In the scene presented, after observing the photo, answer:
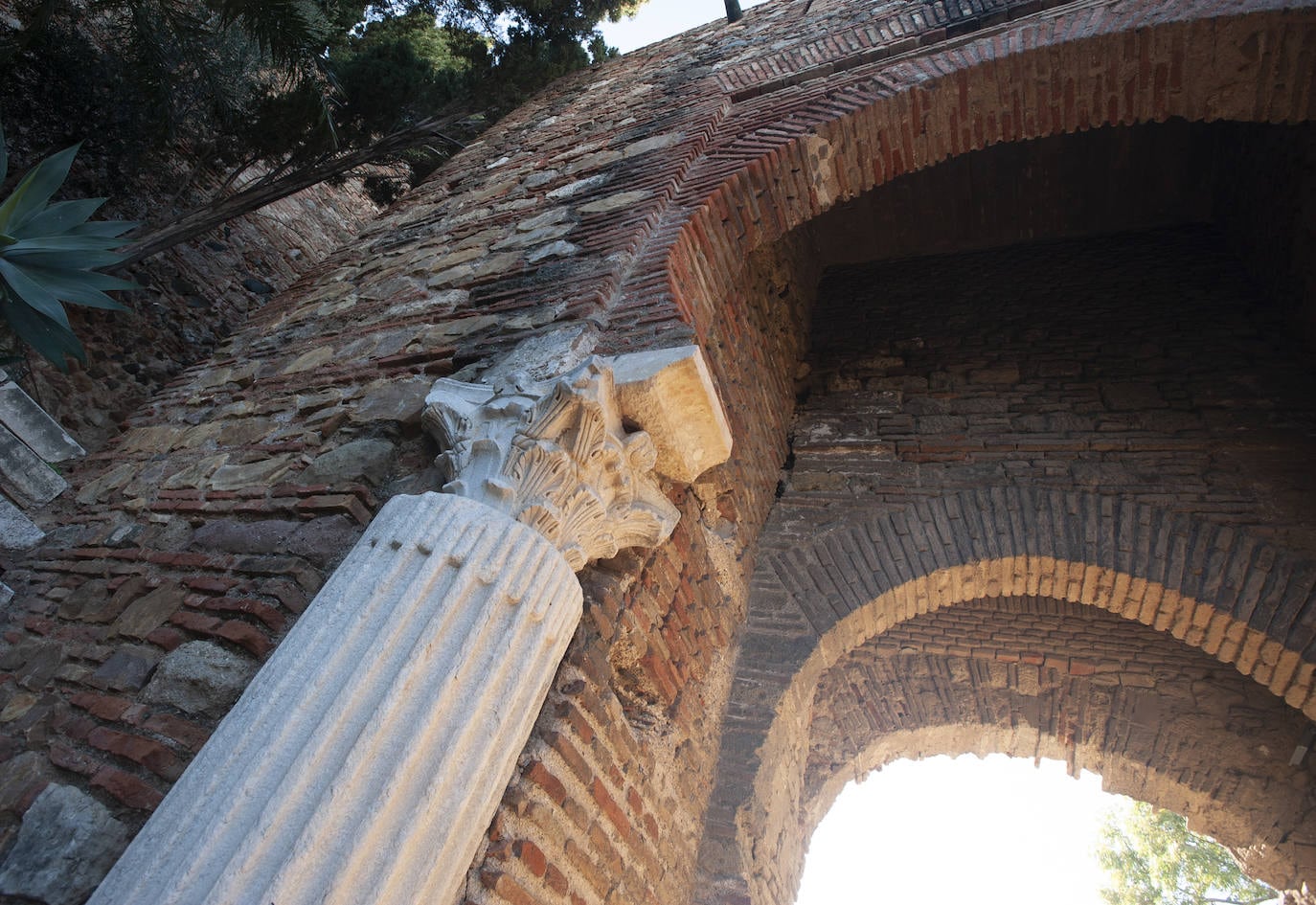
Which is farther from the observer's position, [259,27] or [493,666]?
[259,27]

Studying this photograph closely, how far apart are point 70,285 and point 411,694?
6.42 feet

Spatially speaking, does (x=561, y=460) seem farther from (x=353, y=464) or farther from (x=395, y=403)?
(x=395, y=403)

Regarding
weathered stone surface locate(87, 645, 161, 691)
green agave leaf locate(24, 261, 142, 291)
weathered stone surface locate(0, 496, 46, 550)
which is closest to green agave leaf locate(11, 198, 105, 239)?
green agave leaf locate(24, 261, 142, 291)

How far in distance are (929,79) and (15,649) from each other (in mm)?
3752

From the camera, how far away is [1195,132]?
438 centimetres

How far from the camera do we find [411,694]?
134cm

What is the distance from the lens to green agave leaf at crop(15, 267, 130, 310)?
2.26m

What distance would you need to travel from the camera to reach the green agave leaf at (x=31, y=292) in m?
2.15

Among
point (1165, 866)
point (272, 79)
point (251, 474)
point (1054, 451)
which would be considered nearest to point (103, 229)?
point (251, 474)

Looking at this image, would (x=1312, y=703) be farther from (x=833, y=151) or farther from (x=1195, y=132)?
(x=1195, y=132)

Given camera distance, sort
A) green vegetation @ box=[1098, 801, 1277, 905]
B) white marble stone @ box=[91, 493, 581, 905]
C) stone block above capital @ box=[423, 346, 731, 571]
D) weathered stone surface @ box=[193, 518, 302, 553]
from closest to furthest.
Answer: white marble stone @ box=[91, 493, 581, 905] < stone block above capital @ box=[423, 346, 731, 571] < weathered stone surface @ box=[193, 518, 302, 553] < green vegetation @ box=[1098, 801, 1277, 905]

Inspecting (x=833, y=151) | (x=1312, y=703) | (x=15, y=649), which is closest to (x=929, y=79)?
(x=833, y=151)

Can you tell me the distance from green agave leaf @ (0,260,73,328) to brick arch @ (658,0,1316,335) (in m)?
1.79

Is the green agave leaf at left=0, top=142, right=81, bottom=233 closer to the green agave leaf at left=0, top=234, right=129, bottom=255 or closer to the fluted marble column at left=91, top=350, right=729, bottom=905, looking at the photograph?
the green agave leaf at left=0, top=234, right=129, bottom=255
